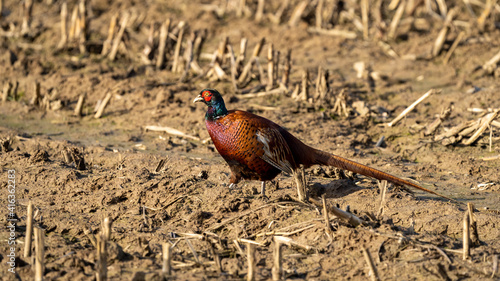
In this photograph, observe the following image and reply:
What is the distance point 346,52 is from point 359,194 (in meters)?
5.40

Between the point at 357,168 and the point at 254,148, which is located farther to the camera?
the point at 254,148

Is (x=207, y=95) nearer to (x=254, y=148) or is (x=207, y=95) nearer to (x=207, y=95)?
(x=207, y=95)

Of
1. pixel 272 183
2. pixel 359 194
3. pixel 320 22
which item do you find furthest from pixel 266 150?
pixel 320 22

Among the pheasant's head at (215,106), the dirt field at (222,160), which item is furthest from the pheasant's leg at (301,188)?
the pheasant's head at (215,106)

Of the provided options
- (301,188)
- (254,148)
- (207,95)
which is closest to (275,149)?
(254,148)

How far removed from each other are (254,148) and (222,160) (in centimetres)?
139

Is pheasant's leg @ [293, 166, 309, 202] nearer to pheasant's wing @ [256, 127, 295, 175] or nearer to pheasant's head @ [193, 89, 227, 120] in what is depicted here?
pheasant's wing @ [256, 127, 295, 175]

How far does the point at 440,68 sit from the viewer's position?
30.8ft

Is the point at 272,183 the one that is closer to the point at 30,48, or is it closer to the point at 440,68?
the point at 440,68

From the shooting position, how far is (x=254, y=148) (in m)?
5.11

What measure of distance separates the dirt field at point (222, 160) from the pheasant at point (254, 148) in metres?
0.22

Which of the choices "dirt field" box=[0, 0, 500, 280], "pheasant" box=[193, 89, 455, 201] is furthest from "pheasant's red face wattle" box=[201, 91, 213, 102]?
"dirt field" box=[0, 0, 500, 280]

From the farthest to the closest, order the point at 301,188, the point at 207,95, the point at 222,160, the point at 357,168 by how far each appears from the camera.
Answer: the point at 222,160
the point at 207,95
the point at 357,168
the point at 301,188

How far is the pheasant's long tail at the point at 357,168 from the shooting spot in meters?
4.83
